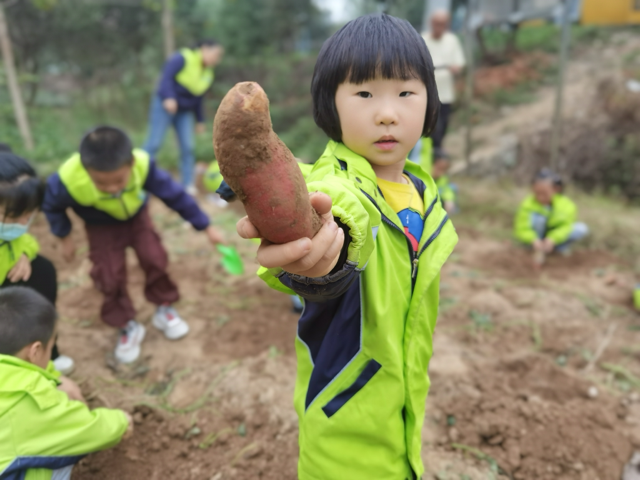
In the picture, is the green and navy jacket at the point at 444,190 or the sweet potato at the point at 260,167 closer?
the sweet potato at the point at 260,167

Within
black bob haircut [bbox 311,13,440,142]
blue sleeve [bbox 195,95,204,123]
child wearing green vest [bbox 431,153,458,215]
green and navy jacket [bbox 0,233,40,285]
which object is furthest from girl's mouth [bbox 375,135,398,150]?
blue sleeve [bbox 195,95,204,123]

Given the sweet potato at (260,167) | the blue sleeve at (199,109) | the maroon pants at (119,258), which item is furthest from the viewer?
the blue sleeve at (199,109)

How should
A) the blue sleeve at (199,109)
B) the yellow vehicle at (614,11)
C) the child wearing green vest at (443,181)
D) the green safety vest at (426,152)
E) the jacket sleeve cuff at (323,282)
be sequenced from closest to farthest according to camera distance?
1. the jacket sleeve cuff at (323,282)
2. the green safety vest at (426,152)
3. the child wearing green vest at (443,181)
4. the blue sleeve at (199,109)
5. the yellow vehicle at (614,11)

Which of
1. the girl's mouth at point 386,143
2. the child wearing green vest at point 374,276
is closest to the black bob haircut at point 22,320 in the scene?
the child wearing green vest at point 374,276

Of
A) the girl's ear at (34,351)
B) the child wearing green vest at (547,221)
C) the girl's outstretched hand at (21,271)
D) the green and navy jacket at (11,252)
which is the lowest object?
the child wearing green vest at (547,221)

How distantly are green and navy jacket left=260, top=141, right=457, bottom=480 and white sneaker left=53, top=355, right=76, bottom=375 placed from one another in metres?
1.67

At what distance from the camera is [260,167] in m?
0.72

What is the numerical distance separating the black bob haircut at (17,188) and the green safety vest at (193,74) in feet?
9.63

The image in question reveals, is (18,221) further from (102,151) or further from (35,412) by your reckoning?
(35,412)

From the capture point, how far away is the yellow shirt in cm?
123

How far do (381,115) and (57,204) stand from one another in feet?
6.27

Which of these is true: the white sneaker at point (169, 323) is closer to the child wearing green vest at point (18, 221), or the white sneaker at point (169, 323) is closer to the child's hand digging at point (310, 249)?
the child wearing green vest at point (18, 221)

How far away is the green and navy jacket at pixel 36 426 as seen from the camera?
4.69ft

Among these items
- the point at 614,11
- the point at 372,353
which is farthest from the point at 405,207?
the point at 614,11
